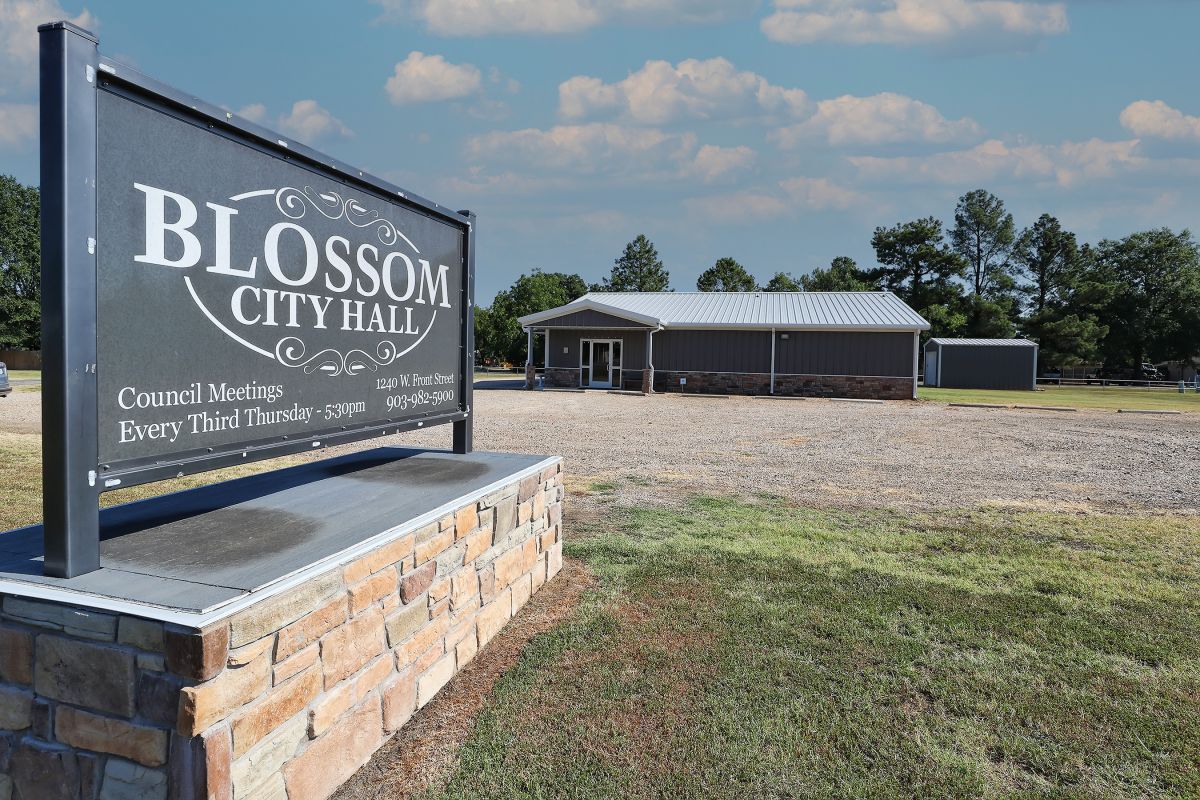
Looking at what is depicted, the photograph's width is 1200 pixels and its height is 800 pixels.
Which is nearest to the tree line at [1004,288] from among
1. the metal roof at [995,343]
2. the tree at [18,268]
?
the tree at [18,268]

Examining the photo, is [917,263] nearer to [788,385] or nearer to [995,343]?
[995,343]

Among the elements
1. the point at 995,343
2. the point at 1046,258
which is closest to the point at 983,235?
the point at 1046,258

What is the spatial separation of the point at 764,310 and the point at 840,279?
111 feet

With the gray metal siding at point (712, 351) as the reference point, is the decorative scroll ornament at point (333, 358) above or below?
below

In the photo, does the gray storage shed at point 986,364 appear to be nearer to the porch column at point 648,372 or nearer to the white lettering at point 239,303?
the porch column at point 648,372

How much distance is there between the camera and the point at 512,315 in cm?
4734

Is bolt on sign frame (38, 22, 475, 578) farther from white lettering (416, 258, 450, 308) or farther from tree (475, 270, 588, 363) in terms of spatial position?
tree (475, 270, 588, 363)

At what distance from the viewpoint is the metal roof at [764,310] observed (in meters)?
25.2

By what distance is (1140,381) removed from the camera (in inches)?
1661

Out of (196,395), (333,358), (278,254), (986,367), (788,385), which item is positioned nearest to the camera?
(196,395)

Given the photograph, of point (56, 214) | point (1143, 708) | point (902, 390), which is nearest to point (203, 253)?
point (56, 214)

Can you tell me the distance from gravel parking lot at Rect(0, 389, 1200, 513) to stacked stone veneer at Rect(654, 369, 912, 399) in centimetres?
543

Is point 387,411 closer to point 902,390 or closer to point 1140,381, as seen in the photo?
point 902,390

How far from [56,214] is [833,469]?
866cm
